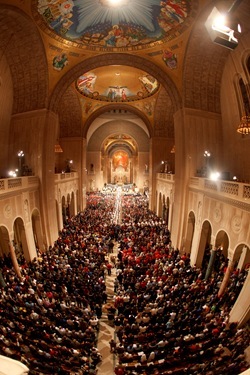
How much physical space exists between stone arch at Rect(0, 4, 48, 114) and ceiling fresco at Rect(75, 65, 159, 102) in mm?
6146

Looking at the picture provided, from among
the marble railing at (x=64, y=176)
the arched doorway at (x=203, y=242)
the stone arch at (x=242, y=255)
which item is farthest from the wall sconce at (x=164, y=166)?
the stone arch at (x=242, y=255)

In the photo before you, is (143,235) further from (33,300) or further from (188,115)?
(33,300)

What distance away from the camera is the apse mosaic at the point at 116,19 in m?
11.5

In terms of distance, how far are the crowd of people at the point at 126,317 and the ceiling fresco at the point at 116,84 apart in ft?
46.9

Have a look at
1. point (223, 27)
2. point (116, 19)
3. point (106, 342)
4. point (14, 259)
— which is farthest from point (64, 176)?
point (223, 27)

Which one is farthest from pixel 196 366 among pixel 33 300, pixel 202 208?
pixel 202 208

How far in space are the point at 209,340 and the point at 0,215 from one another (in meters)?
A: 8.09

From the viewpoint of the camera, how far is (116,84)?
76.0 feet

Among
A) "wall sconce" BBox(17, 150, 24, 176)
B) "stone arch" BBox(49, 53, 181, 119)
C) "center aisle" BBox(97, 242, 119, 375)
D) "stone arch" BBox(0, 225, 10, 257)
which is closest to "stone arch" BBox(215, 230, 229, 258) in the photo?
"center aisle" BBox(97, 242, 119, 375)

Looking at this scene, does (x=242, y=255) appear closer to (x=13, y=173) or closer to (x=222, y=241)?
(x=222, y=241)

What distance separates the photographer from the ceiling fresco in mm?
20516

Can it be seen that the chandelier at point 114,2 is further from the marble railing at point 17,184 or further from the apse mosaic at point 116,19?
the marble railing at point 17,184

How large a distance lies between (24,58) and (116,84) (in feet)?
34.5

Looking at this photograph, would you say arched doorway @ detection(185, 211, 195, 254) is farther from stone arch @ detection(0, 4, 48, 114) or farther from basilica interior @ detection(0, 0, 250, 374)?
stone arch @ detection(0, 4, 48, 114)
